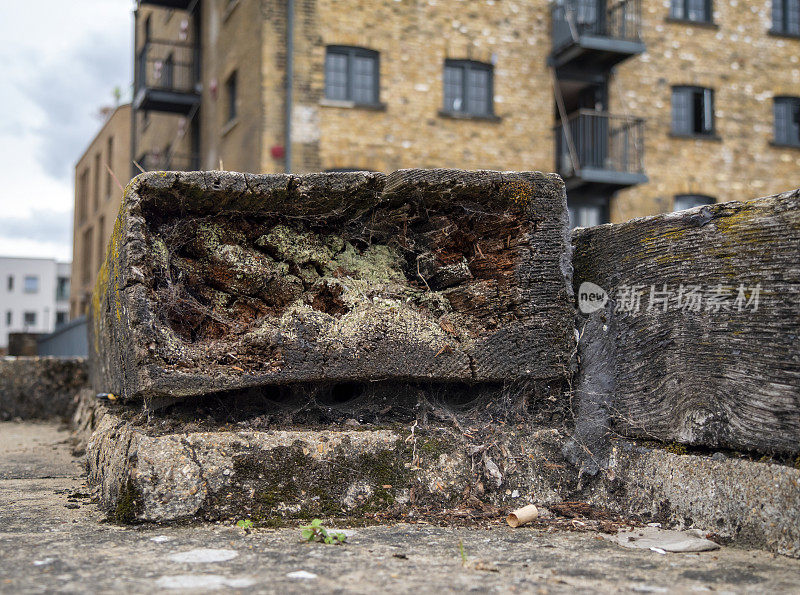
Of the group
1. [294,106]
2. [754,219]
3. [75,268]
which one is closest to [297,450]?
[754,219]

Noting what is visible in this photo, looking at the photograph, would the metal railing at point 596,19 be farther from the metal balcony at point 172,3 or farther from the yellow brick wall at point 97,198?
the yellow brick wall at point 97,198

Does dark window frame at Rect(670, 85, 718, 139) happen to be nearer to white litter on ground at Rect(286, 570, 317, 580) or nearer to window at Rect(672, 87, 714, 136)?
window at Rect(672, 87, 714, 136)

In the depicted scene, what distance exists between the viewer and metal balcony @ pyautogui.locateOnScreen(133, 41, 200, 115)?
590 inches

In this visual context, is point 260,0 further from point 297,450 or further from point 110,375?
point 297,450

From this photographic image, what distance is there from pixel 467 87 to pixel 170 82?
21.3ft

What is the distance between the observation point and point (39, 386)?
6.79 meters

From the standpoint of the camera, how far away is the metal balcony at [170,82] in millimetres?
14984

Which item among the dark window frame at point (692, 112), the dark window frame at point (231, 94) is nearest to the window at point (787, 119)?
the dark window frame at point (692, 112)

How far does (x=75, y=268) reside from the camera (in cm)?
2538

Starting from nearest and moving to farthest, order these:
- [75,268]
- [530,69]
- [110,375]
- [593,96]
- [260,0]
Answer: [110,375] → [260,0] → [530,69] → [593,96] → [75,268]

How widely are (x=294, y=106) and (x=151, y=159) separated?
6738 mm

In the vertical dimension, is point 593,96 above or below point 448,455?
above

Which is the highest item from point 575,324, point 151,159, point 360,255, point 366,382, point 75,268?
point 151,159

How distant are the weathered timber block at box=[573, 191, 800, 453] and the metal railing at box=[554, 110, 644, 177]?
35.1 ft
